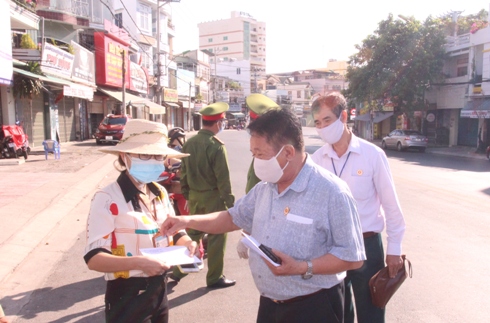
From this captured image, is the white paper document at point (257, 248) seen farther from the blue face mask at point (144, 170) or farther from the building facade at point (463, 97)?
the building facade at point (463, 97)

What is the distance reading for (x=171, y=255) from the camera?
7.39ft

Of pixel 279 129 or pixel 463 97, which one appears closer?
pixel 279 129

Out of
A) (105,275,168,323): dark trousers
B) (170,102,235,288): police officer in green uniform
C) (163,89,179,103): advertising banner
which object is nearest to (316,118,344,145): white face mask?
(105,275,168,323): dark trousers

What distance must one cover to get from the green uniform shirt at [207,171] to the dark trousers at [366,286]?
2017mm

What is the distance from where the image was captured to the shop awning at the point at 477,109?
23.9 metres

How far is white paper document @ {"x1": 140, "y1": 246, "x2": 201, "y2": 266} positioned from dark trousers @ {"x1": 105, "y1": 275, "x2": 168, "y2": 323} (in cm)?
28

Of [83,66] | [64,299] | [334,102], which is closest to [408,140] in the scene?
[83,66]

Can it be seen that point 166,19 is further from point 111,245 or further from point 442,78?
point 111,245

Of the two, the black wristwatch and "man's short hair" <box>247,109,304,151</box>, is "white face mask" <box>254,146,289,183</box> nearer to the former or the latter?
"man's short hair" <box>247,109,304,151</box>

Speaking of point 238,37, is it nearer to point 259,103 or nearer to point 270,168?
point 259,103

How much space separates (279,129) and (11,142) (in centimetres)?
1575

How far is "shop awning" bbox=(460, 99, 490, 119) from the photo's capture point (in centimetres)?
2391

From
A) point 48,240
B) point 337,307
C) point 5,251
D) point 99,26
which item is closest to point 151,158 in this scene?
point 337,307

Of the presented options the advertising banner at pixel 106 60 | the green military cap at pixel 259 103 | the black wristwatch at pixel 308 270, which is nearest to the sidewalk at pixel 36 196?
the green military cap at pixel 259 103
